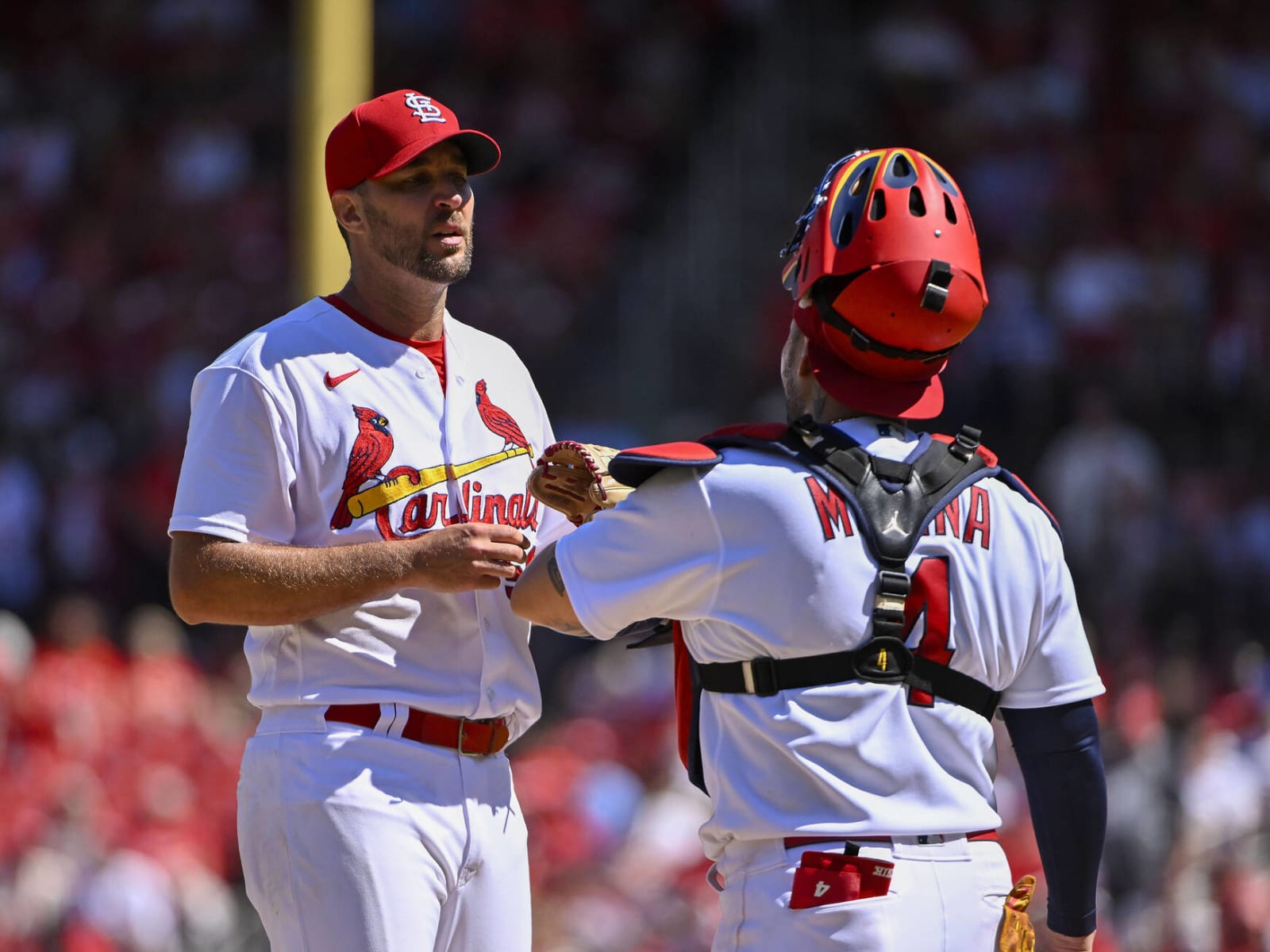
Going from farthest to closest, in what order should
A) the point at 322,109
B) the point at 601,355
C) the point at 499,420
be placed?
the point at 601,355, the point at 322,109, the point at 499,420

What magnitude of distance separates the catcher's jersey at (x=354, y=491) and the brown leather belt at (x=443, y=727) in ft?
0.07

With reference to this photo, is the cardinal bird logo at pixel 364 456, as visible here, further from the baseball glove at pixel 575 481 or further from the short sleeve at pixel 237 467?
the baseball glove at pixel 575 481

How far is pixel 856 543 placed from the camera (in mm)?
2746

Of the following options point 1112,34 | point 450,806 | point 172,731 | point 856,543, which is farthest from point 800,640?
point 1112,34

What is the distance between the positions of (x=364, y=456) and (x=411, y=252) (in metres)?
0.41

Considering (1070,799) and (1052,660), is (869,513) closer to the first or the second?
(1052,660)

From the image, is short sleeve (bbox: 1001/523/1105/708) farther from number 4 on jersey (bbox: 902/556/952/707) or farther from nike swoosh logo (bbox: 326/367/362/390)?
nike swoosh logo (bbox: 326/367/362/390)

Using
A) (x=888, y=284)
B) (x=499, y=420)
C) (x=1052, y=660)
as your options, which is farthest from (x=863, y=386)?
(x=499, y=420)

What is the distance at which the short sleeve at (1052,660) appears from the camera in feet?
9.55

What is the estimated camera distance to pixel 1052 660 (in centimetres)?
292

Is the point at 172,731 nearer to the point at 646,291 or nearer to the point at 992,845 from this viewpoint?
the point at 646,291

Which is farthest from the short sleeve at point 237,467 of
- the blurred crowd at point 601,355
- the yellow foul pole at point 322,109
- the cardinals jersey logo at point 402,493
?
the blurred crowd at point 601,355

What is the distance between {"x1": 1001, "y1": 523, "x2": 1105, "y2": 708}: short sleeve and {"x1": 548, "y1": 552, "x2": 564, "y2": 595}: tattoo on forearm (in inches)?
29.3

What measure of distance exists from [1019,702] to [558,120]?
10984 mm
